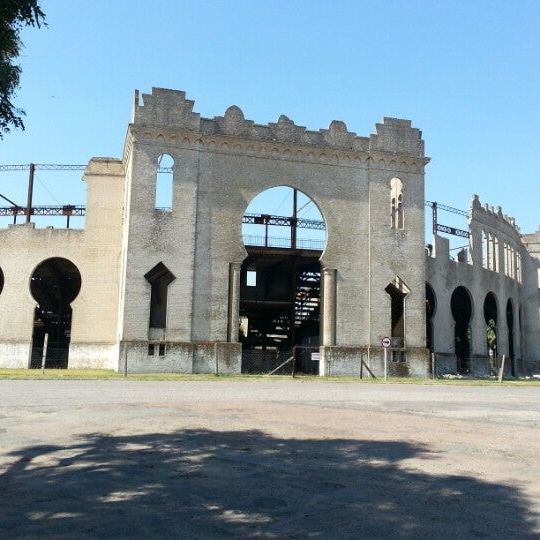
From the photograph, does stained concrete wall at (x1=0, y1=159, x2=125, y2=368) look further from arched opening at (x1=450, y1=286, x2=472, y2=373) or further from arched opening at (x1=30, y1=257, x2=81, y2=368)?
arched opening at (x1=450, y1=286, x2=472, y2=373)

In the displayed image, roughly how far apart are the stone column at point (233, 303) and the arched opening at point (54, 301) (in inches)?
439

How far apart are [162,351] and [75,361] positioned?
6.73 m

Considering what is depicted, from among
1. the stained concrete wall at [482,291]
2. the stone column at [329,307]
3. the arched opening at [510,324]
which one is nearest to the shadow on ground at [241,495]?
the stone column at [329,307]

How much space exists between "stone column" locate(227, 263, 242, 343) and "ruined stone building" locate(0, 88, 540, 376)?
0.06m

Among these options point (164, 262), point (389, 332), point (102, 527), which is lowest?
point (102, 527)

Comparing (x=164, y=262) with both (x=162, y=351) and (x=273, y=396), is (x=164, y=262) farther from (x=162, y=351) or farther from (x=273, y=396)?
(x=273, y=396)

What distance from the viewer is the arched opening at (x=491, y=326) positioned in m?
48.9

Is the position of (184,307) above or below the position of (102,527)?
above

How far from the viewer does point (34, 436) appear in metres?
9.57

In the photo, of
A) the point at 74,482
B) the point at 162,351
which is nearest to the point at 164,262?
the point at 162,351

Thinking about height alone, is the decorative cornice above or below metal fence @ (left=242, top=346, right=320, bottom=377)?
above

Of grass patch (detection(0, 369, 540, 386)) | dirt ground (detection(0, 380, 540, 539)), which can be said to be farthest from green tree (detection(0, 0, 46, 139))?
grass patch (detection(0, 369, 540, 386))

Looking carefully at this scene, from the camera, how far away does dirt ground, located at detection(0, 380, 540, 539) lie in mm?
5410

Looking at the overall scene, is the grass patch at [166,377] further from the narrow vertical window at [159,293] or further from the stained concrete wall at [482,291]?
the stained concrete wall at [482,291]
